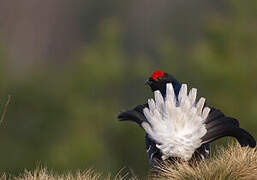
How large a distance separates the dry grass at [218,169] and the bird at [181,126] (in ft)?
0.34

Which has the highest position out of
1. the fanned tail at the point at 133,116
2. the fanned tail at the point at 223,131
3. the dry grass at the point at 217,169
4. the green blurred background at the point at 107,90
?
the green blurred background at the point at 107,90

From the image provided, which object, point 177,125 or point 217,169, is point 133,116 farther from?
point 217,169

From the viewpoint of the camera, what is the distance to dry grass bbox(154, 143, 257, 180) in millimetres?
3801

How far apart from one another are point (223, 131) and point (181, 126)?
284mm

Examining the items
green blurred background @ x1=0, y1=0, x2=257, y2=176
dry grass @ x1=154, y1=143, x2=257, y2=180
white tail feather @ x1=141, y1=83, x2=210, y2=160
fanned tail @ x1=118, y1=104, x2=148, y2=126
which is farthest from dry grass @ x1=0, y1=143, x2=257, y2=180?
green blurred background @ x1=0, y1=0, x2=257, y2=176

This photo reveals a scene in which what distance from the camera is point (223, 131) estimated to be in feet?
13.7

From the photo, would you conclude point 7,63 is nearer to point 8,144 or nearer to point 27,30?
point 8,144

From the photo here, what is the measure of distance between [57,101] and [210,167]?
13.1 meters

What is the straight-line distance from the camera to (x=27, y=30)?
130ft

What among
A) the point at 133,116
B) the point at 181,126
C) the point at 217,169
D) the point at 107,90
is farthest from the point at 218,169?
the point at 107,90

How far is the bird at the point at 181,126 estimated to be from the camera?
4.10 m

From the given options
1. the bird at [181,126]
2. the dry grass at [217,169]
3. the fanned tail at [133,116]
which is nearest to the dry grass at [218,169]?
the dry grass at [217,169]

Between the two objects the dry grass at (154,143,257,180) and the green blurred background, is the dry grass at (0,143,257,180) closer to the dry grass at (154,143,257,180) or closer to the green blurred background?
the dry grass at (154,143,257,180)

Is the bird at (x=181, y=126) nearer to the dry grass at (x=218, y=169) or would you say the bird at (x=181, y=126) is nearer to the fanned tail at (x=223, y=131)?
the fanned tail at (x=223, y=131)
